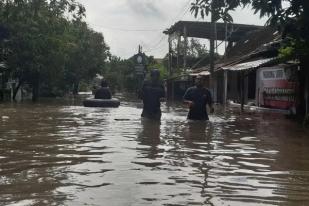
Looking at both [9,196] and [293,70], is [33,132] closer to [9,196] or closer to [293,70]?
[9,196]

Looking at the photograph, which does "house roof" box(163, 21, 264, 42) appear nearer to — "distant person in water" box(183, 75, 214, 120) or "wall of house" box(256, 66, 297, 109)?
"wall of house" box(256, 66, 297, 109)

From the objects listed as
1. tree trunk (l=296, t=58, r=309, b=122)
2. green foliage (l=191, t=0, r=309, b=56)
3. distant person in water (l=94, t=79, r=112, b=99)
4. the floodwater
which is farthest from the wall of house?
the floodwater

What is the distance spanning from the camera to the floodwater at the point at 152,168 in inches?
214

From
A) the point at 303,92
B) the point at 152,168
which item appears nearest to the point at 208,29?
the point at 303,92

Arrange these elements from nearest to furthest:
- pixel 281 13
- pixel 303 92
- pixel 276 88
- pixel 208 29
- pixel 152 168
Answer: pixel 152 168 → pixel 281 13 → pixel 303 92 → pixel 276 88 → pixel 208 29

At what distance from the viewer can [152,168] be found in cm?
718

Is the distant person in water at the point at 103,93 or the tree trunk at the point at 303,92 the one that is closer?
the tree trunk at the point at 303,92

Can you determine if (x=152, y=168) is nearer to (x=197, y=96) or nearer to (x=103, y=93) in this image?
(x=197, y=96)

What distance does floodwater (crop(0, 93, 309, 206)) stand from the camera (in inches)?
214

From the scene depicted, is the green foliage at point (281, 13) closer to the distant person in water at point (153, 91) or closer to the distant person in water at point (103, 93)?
the distant person in water at point (153, 91)

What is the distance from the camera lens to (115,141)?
10.4m

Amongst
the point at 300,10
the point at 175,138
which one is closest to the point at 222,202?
the point at 175,138

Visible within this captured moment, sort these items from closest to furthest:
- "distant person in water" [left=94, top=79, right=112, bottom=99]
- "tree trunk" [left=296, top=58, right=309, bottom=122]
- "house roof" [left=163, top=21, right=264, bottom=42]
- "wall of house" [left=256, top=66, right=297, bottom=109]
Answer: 1. "tree trunk" [left=296, top=58, right=309, bottom=122]
2. "wall of house" [left=256, top=66, right=297, bottom=109]
3. "distant person in water" [left=94, top=79, right=112, bottom=99]
4. "house roof" [left=163, top=21, right=264, bottom=42]

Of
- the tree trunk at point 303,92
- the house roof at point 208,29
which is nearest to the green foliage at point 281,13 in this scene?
the tree trunk at point 303,92
